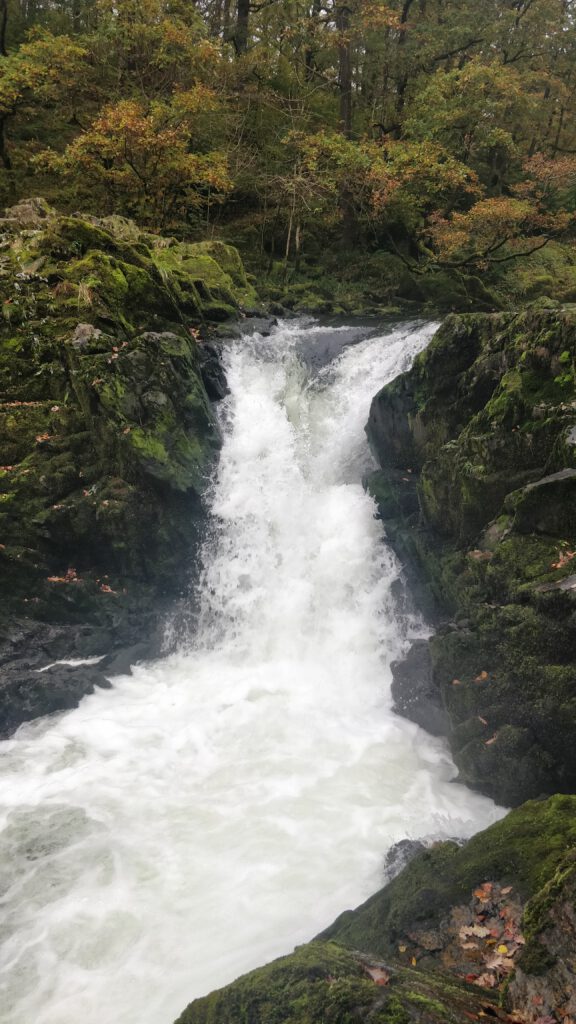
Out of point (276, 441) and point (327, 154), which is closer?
point (276, 441)

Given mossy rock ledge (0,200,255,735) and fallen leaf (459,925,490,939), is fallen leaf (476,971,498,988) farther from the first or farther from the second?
mossy rock ledge (0,200,255,735)

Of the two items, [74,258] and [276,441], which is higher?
Result: [74,258]

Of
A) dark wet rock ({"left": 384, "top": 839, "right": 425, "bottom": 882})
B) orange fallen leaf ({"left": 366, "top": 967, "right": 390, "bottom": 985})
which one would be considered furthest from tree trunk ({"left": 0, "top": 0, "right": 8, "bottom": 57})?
orange fallen leaf ({"left": 366, "top": 967, "right": 390, "bottom": 985})

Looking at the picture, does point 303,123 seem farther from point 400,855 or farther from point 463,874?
point 463,874

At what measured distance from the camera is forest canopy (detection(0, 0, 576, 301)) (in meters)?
15.0

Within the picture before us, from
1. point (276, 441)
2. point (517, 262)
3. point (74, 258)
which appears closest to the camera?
→ point (74, 258)

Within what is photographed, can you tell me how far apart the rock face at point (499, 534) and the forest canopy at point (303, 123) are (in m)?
9.30

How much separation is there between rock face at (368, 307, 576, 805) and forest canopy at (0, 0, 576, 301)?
9.30 m

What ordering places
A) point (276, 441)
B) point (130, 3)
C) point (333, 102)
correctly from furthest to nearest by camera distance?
1. point (333, 102)
2. point (130, 3)
3. point (276, 441)

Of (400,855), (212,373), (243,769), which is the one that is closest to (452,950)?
(400,855)

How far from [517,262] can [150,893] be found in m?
19.2

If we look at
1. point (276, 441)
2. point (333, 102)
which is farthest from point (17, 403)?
point (333, 102)

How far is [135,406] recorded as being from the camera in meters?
9.42

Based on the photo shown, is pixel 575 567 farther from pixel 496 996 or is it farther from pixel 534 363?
pixel 496 996
